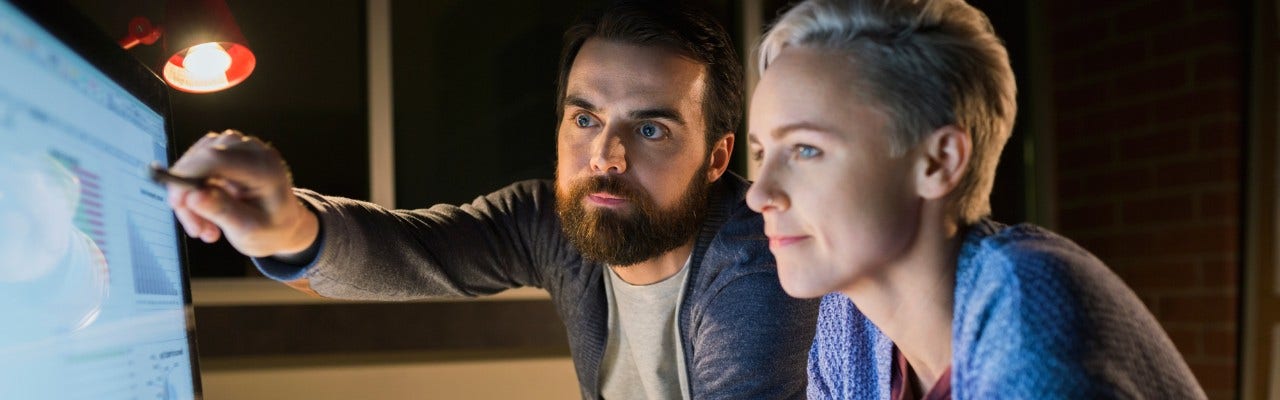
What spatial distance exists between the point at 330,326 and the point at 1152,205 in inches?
82.3

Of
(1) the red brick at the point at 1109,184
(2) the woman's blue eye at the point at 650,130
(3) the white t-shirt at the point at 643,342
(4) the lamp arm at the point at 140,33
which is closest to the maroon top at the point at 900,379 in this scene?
(3) the white t-shirt at the point at 643,342

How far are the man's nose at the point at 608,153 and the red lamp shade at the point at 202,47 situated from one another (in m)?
0.50

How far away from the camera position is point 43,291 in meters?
0.56

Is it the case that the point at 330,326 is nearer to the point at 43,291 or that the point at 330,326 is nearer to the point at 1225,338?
the point at 43,291

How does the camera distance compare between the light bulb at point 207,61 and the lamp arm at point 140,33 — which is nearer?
the lamp arm at point 140,33

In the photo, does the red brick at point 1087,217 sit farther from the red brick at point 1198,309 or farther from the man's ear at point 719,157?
the man's ear at point 719,157

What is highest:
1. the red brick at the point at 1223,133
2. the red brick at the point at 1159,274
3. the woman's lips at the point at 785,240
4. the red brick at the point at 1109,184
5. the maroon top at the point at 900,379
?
the red brick at the point at 1223,133

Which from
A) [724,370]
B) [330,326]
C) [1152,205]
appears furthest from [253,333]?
[1152,205]

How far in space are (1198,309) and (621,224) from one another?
1723mm

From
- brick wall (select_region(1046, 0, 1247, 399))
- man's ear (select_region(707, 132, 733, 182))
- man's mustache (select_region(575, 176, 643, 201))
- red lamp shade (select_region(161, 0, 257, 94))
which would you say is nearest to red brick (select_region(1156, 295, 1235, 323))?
brick wall (select_region(1046, 0, 1247, 399))

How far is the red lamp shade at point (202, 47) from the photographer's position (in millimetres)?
1230

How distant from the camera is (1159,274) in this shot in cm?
262

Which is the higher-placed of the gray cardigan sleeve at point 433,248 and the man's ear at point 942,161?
the man's ear at point 942,161

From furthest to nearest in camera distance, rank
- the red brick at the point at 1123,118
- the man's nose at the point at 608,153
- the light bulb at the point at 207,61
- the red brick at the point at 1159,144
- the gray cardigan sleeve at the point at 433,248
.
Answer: the red brick at the point at 1123,118
the red brick at the point at 1159,144
the man's nose at the point at 608,153
the light bulb at the point at 207,61
the gray cardigan sleeve at the point at 433,248
